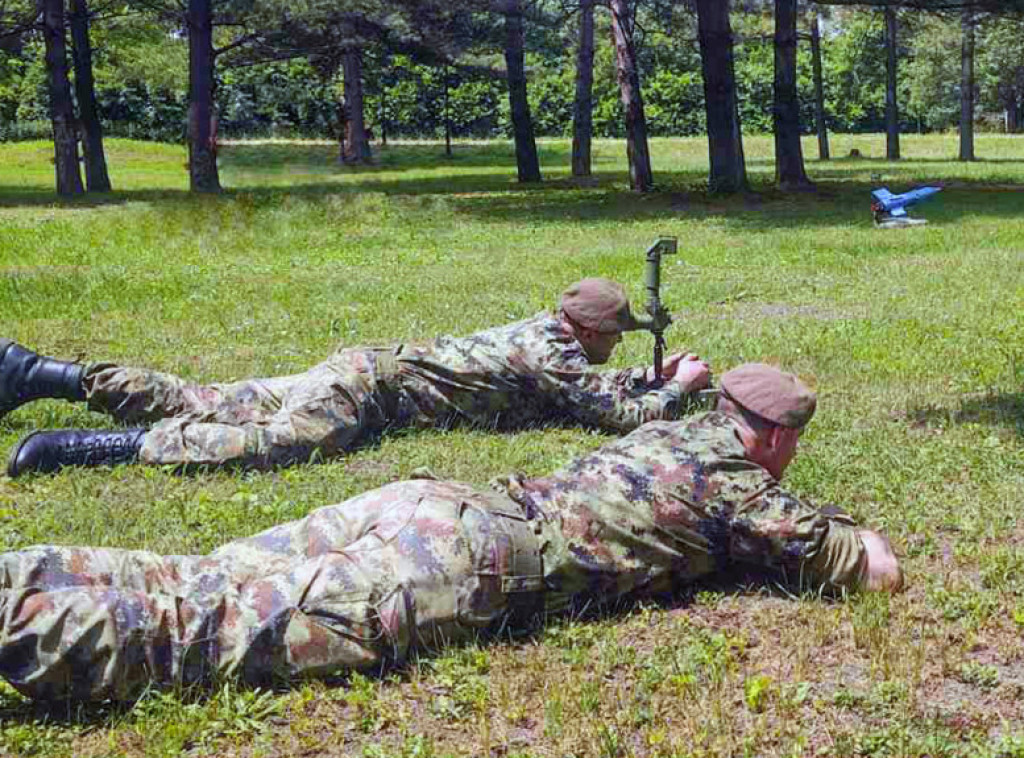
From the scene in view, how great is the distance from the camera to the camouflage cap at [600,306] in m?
5.76

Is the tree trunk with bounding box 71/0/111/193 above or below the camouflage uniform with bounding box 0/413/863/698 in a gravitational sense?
above

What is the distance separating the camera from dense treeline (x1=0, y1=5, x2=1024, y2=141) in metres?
38.8

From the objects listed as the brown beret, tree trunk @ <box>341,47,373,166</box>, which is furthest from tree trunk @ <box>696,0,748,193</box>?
tree trunk @ <box>341,47,373,166</box>

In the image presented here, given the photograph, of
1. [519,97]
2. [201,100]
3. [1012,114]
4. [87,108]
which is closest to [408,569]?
[201,100]

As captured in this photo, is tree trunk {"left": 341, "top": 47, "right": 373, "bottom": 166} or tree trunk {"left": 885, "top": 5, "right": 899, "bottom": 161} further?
tree trunk {"left": 341, "top": 47, "right": 373, "bottom": 166}

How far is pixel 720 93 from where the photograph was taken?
21.4 metres

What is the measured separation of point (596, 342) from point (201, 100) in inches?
841

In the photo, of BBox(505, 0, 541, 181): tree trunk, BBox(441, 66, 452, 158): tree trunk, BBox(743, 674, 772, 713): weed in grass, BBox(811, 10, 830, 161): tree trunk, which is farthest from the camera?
BBox(441, 66, 452, 158): tree trunk

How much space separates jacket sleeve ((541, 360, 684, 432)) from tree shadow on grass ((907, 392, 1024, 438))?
4.35 ft

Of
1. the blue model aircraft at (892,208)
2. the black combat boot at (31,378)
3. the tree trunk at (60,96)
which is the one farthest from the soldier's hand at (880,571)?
the tree trunk at (60,96)

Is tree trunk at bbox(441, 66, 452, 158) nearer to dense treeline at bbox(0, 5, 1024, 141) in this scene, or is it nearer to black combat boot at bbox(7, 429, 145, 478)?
dense treeline at bbox(0, 5, 1024, 141)

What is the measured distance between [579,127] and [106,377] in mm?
25694

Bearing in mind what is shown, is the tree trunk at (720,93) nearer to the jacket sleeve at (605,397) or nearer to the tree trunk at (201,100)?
the tree trunk at (201,100)

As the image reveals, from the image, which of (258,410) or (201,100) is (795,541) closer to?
(258,410)
